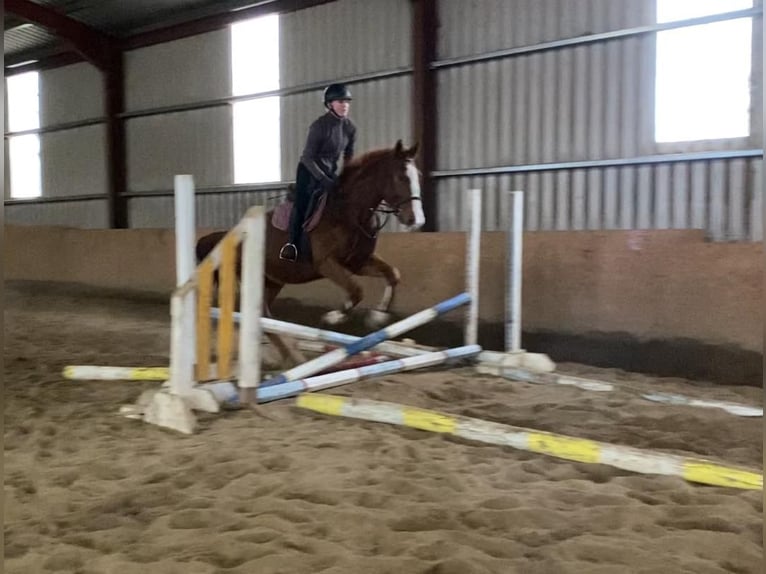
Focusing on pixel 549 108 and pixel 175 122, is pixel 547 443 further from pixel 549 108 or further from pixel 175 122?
pixel 175 122

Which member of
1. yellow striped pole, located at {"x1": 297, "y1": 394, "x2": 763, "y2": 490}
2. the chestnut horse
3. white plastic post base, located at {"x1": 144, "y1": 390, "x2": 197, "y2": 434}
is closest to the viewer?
yellow striped pole, located at {"x1": 297, "y1": 394, "x2": 763, "y2": 490}

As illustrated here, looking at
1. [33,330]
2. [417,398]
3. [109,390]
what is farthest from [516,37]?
[33,330]

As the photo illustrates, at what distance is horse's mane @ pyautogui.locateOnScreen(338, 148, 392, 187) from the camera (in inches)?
189

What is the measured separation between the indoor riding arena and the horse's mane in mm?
16

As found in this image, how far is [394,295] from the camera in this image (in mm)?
4738

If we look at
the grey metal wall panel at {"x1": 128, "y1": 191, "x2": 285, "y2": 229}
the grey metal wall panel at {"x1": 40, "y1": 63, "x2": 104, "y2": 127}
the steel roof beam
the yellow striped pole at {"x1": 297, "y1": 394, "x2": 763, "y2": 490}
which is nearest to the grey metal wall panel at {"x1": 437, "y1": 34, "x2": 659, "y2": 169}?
the grey metal wall panel at {"x1": 128, "y1": 191, "x2": 285, "y2": 229}

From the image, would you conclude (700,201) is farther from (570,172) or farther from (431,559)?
(431,559)

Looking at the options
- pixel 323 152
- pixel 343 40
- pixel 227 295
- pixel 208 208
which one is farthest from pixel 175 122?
pixel 227 295

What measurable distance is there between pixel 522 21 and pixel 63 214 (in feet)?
28.3

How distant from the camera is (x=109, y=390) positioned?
407cm

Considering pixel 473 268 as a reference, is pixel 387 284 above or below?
below

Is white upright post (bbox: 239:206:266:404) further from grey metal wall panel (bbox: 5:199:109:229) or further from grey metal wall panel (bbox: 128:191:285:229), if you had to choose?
grey metal wall panel (bbox: 5:199:109:229)

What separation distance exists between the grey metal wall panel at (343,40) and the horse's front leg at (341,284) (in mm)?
3791

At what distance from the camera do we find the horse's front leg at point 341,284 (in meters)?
4.59
